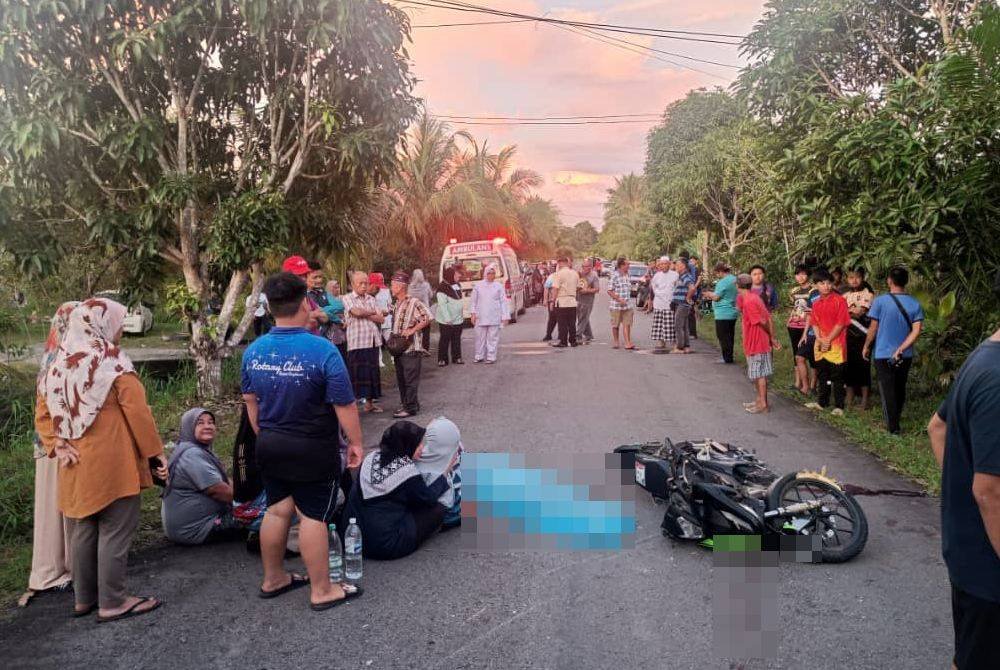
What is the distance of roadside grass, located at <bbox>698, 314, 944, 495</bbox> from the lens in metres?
6.59

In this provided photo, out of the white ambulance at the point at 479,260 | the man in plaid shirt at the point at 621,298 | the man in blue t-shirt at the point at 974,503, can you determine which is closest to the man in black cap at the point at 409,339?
the man in plaid shirt at the point at 621,298

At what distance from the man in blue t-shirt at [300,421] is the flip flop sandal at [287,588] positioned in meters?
0.26

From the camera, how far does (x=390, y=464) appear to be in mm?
4789

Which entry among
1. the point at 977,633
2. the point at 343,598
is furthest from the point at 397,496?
the point at 977,633

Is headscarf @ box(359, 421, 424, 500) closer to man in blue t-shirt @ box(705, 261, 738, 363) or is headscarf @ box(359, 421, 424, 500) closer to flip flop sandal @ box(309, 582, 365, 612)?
flip flop sandal @ box(309, 582, 365, 612)

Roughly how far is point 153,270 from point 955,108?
943cm

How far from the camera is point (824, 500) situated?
474 centimetres

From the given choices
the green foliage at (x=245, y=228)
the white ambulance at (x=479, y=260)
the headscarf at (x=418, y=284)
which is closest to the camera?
the green foliage at (x=245, y=228)

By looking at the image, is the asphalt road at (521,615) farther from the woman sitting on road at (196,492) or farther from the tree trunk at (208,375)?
the tree trunk at (208,375)

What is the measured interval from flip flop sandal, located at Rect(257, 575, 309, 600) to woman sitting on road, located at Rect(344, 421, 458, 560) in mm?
472

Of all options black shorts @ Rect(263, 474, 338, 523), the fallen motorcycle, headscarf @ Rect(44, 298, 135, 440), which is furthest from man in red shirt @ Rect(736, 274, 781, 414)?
headscarf @ Rect(44, 298, 135, 440)

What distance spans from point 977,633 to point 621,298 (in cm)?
1245

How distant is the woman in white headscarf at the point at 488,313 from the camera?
41.7 feet

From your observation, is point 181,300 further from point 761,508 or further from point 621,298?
point 621,298
